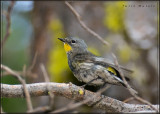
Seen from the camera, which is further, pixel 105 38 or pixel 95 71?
pixel 105 38

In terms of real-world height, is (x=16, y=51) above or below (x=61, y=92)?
above

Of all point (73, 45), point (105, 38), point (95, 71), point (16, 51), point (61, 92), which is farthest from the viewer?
point (16, 51)

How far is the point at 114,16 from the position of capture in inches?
290

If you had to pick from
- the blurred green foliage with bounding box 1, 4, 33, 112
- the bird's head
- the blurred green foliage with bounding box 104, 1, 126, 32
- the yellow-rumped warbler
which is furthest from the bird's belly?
the blurred green foliage with bounding box 104, 1, 126, 32

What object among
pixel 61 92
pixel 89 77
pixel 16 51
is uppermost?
pixel 16 51

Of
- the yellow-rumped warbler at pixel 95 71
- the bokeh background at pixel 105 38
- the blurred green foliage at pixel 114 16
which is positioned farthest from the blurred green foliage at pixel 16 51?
the yellow-rumped warbler at pixel 95 71

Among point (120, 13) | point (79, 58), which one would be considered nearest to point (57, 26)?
point (120, 13)

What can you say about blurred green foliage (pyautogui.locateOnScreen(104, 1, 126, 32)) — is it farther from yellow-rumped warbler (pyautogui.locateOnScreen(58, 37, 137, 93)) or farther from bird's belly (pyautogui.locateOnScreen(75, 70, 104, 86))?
bird's belly (pyautogui.locateOnScreen(75, 70, 104, 86))

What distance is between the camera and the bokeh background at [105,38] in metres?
6.99

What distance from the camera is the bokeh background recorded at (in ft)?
22.9

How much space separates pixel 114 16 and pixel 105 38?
0.57 m

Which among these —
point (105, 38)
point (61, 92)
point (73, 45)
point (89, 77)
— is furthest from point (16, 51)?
point (61, 92)

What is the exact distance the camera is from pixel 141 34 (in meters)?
6.93

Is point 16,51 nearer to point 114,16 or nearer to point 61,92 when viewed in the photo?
point 114,16
